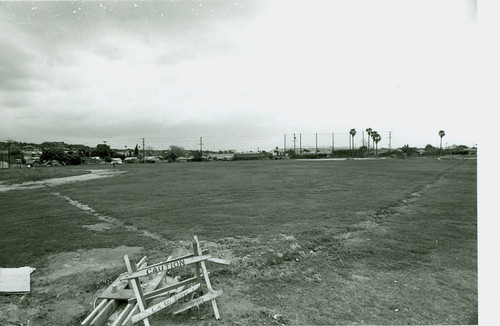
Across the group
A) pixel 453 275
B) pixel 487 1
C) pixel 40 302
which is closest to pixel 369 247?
pixel 453 275

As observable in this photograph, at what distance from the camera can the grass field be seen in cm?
429

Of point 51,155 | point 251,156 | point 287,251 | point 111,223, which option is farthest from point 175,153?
point 287,251

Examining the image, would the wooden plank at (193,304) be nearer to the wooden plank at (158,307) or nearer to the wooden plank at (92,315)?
the wooden plank at (158,307)

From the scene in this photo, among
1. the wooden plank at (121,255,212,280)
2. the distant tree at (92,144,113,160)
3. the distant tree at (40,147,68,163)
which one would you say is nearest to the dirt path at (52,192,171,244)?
the wooden plank at (121,255,212,280)

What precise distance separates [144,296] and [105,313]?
1.93 ft

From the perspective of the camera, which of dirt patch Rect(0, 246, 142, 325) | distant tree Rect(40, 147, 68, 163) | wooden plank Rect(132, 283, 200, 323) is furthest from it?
distant tree Rect(40, 147, 68, 163)

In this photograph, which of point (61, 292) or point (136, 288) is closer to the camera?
point (136, 288)

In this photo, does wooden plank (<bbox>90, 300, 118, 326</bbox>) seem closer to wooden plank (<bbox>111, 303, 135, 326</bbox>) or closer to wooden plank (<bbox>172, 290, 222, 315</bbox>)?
wooden plank (<bbox>111, 303, 135, 326</bbox>)

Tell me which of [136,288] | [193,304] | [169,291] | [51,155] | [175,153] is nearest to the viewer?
[136,288]

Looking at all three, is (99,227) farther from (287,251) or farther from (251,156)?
(251,156)

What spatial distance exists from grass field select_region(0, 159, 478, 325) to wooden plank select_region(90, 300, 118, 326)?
1.59 feet

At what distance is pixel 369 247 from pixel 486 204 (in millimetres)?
3382

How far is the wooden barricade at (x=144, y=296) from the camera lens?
3.77m

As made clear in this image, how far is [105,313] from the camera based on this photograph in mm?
4023
